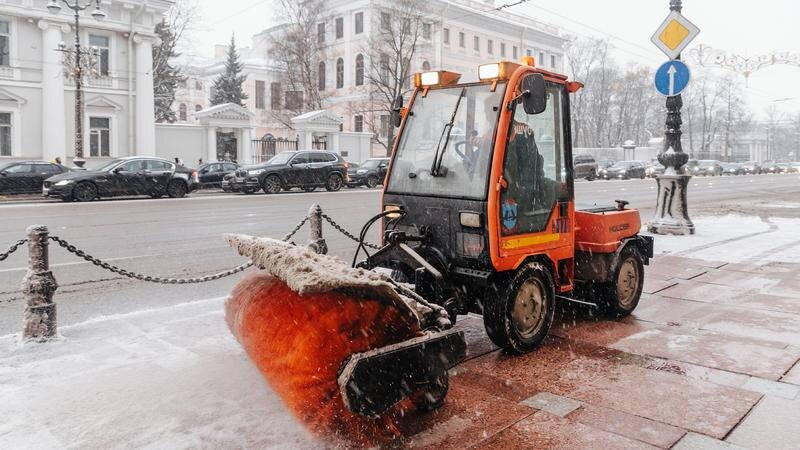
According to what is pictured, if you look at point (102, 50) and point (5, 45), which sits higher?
point (102, 50)

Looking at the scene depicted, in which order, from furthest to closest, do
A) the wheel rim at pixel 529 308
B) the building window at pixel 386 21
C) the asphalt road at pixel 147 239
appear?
the building window at pixel 386 21 → the asphalt road at pixel 147 239 → the wheel rim at pixel 529 308

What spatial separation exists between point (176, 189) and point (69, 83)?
12.7 m

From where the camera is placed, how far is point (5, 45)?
30688mm

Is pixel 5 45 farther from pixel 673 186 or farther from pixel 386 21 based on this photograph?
pixel 673 186

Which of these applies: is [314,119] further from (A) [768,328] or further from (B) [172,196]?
(A) [768,328]

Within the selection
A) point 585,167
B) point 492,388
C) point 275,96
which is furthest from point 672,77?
point 275,96

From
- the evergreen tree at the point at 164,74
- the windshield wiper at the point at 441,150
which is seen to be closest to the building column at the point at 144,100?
the evergreen tree at the point at 164,74

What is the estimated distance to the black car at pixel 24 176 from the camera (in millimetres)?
23219

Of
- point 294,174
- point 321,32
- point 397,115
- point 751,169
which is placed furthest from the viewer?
point 751,169

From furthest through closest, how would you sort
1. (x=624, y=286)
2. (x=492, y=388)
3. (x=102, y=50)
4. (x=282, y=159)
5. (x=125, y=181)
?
(x=102, y=50) → (x=282, y=159) → (x=125, y=181) → (x=624, y=286) → (x=492, y=388)

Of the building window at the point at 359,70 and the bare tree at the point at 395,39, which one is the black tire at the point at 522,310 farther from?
the building window at the point at 359,70

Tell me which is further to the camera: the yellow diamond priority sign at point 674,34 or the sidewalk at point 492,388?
the yellow diamond priority sign at point 674,34

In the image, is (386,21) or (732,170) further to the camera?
(732,170)

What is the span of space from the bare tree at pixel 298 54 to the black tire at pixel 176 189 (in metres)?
26.2
